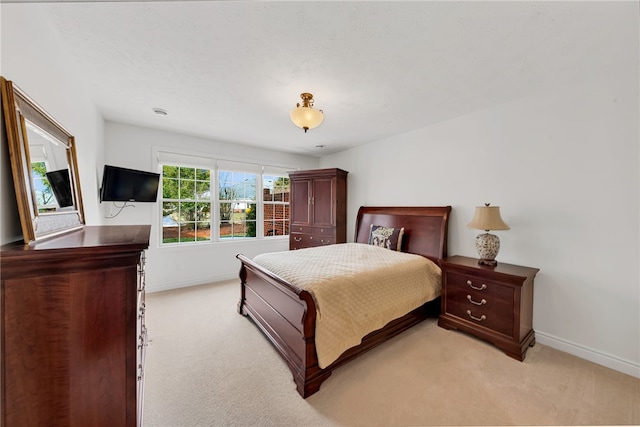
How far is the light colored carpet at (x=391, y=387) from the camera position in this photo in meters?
1.51

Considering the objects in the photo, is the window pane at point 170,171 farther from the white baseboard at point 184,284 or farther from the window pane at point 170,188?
the white baseboard at point 184,284

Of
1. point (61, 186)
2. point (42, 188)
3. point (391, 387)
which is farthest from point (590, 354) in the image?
point (61, 186)

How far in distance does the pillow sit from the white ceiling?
5.51 ft

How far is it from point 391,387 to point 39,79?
10.1ft

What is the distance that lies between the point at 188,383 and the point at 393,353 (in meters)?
1.74

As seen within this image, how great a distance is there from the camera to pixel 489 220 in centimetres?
243

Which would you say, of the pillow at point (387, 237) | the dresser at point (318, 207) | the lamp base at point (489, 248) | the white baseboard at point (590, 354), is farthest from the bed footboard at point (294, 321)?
the dresser at point (318, 207)

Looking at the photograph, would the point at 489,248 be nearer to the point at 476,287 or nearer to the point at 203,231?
the point at 476,287

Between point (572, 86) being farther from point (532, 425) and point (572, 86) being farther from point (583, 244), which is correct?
point (532, 425)

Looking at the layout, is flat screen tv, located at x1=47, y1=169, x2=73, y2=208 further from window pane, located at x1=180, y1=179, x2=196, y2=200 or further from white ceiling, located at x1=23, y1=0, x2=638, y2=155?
window pane, located at x1=180, y1=179, x2=196, y2=200

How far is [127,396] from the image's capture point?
3.39 ft

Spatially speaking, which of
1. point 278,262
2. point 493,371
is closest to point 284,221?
point 278,262

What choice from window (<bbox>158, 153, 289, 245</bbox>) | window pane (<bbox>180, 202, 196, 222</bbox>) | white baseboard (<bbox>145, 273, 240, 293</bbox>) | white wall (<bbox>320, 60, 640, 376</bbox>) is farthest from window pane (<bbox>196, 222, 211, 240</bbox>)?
white wall (<bbox>320, 60, 640, 376</bbox>)

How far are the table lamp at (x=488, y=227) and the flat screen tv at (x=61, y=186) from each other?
3.39 metres
